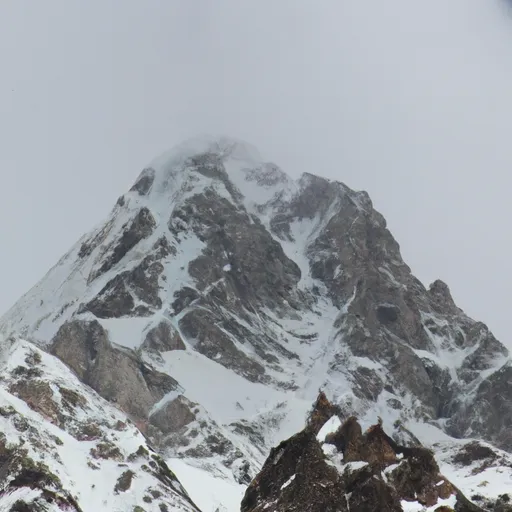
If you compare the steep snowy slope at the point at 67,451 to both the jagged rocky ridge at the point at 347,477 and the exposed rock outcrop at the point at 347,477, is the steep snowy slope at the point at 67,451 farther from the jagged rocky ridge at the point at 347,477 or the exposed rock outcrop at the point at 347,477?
the exposed rock outcrop at the point at 347,477

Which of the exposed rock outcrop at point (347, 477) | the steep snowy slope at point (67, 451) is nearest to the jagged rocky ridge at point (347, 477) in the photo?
the exposed rock outcrop at point (347, 477)

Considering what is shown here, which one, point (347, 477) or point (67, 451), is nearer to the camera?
point (347, 477)

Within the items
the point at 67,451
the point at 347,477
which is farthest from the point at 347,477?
the point at 67,451

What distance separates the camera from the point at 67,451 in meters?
93.0

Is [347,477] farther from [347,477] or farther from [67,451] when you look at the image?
[67,451]

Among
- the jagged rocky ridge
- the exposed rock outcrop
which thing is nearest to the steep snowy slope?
the jagged rocky ridge

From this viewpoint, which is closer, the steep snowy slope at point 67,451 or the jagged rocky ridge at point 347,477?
the jagged rocky ridge at point 347,477

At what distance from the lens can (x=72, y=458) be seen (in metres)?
91.9

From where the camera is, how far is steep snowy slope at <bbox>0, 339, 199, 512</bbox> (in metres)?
72.1

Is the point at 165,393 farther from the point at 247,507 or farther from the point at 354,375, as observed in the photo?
the point at 247,507

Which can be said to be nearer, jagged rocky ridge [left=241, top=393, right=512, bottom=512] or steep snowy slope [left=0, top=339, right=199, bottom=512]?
jagged rocky ridge [left=241, top=393, right=512, bottom=512]

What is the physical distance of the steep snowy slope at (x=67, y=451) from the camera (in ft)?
237

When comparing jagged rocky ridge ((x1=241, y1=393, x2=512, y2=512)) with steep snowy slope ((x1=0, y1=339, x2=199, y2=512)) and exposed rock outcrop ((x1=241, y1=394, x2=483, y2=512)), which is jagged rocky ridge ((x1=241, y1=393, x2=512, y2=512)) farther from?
steep snowy slope ((x1=0, y1=339, x2=199, y2=512))

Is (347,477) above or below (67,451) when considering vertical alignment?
above
